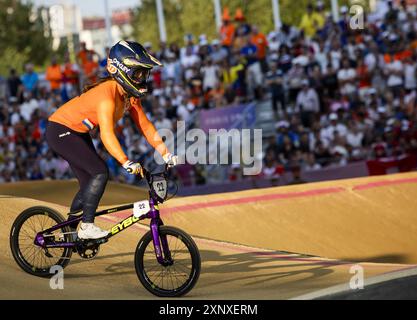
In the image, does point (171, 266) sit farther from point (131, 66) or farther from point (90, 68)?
point (90, 68)

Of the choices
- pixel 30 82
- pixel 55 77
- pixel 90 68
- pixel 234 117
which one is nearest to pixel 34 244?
pixel 234 117

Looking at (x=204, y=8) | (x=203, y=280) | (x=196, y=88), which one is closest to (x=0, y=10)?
(x=204, y=8)

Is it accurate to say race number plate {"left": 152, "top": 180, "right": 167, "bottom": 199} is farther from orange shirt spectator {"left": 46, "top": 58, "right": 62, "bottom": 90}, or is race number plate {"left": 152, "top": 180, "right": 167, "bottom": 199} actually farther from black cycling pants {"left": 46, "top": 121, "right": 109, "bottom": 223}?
orange shirt spectator {"left": 46, "top": 58, "right": 62, "bottom": 90}

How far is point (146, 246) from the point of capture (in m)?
7.42

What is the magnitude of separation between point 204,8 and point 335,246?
42374 millimetres

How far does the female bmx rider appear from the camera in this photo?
759cm

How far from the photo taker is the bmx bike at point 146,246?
7316mm

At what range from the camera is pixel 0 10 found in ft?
171

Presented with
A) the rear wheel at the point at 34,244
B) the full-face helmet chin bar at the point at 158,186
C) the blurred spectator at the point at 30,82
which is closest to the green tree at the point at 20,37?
the blurred spectator at the point at 30,82

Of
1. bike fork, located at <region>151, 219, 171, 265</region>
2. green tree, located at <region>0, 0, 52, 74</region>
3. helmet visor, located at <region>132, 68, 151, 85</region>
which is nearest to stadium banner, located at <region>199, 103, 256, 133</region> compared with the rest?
helmet visor, located at <region>132, 68, 151, 85</region>

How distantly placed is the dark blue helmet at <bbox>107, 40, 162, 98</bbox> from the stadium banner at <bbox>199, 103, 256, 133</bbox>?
34.1ft

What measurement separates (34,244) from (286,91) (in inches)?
461

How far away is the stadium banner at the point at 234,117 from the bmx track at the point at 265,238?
4.19 metres

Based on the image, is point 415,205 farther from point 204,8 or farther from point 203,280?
point 204,8
